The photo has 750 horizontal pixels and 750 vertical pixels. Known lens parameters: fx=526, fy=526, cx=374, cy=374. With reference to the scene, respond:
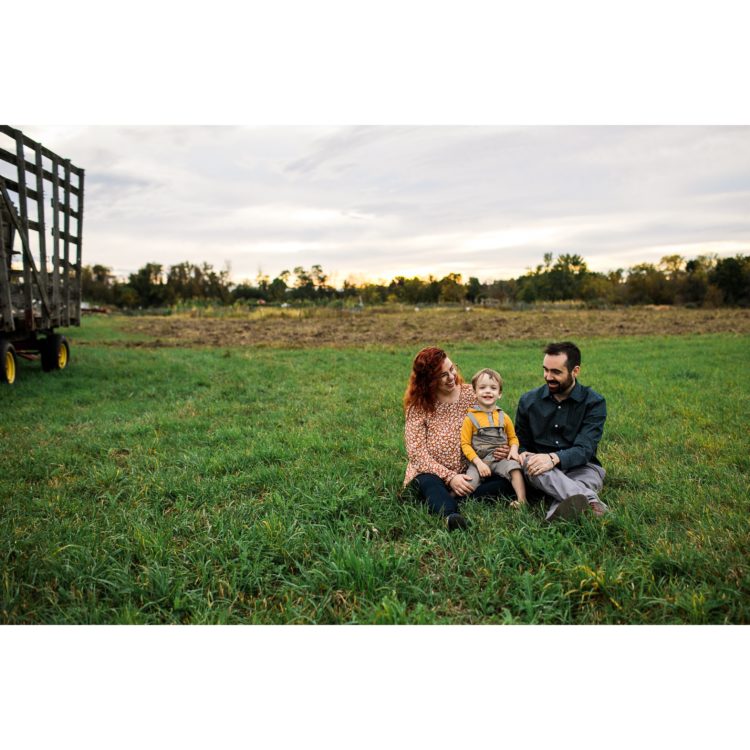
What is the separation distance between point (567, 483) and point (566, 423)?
421 mm

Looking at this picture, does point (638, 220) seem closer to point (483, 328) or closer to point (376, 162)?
point (376, 162)

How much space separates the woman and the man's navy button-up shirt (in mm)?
242

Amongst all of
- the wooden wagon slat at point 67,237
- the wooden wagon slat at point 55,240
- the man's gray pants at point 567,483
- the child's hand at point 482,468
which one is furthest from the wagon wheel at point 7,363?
the man's gray pants at point 567,483

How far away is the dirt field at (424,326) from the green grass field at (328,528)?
557 cm

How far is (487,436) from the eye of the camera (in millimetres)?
3344

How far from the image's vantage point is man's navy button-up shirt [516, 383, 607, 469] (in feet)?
10.3

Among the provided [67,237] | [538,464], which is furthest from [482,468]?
[67,237]

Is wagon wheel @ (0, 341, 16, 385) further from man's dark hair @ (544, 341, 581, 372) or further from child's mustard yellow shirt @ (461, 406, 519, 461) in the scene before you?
man's dark hair @ (544, 341, 581, 372)

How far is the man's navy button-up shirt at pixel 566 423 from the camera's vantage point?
10.3ft

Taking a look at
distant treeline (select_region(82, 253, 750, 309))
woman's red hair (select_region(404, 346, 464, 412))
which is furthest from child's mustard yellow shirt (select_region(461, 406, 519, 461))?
distant treeline (select_region(82, 253, 750, 309))

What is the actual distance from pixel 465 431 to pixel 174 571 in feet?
6.03

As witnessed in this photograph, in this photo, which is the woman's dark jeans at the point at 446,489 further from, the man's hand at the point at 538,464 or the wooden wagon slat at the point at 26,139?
the wooden wagon slat at the point at 26,139

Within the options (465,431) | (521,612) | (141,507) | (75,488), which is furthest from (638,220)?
(75,488)

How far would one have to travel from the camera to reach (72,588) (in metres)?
2.42
